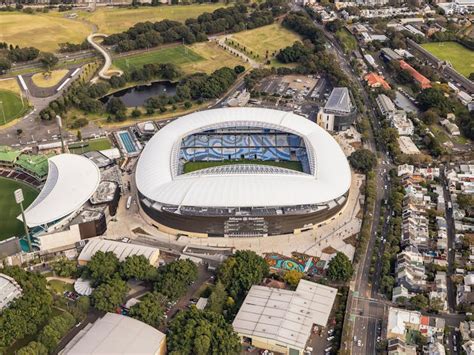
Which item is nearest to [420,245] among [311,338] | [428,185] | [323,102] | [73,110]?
[428,185]

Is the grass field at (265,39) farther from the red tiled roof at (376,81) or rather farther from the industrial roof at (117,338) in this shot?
the industrial roof at (117,338)

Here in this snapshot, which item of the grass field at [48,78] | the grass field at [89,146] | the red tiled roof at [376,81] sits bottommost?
the grass field at [89,146]

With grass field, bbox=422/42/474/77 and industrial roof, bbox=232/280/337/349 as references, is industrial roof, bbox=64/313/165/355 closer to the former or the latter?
industrial roof, bbox=232/280/337/349

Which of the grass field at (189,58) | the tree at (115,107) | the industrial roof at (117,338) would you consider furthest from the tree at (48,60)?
the industrial roof at (117,338)

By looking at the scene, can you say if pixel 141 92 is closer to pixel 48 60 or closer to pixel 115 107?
pixel 115 107

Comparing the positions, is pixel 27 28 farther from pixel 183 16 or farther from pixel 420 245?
pixel 420 245

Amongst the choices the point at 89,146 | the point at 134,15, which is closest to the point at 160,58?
the point at 134,15
